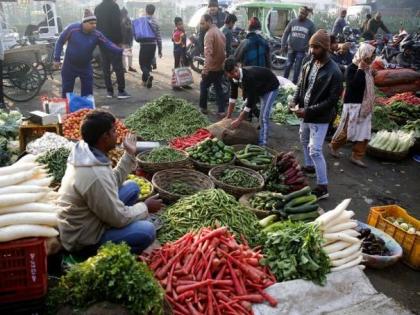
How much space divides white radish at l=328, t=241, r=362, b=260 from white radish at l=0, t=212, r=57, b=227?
8.55 ft

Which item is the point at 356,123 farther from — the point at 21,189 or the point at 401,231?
the point at 21,189

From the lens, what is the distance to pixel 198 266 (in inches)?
139

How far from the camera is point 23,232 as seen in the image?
2613 mm

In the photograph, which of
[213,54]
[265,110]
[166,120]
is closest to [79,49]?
[166,120]

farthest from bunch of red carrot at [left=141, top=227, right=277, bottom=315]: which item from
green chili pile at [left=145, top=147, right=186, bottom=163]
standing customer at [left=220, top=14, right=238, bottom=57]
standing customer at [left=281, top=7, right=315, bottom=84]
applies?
standing customer at [left=281, top=7, right=315, bottom=84]

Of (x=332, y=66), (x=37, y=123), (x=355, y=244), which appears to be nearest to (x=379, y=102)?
(x=332, y=66)

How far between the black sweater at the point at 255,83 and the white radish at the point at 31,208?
4.39 metres

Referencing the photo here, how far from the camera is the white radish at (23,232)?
8.36 ft

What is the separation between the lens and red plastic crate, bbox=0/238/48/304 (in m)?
2.57

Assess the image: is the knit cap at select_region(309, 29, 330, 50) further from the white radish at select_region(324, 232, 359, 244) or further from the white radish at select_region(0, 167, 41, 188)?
the white radish at select_region(0, 167, 41, 188)

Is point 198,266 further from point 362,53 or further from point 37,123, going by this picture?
point 362,53

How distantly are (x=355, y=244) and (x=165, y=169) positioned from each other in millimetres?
2716

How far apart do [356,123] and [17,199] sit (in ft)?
18.6

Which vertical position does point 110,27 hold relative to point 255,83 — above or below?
above
